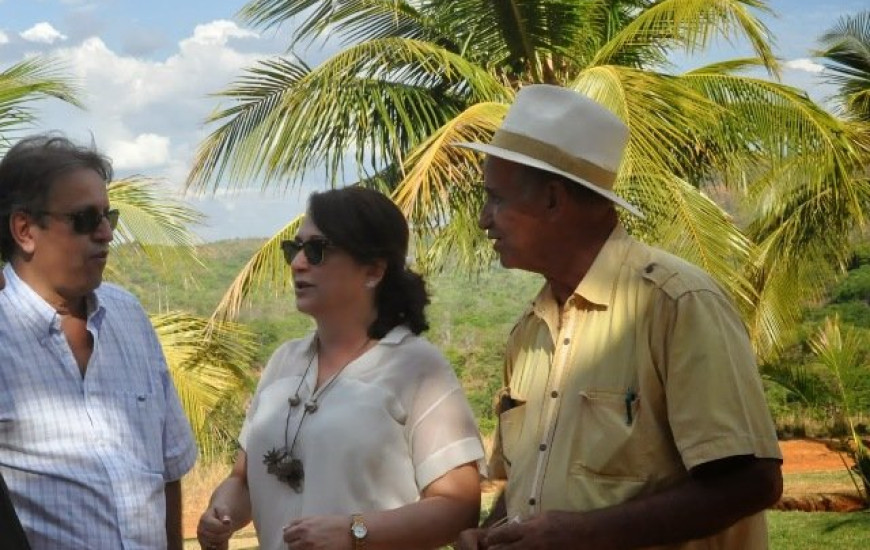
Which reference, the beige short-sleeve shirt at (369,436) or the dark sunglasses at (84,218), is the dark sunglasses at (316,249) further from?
the dark sunglasses at (84,218)

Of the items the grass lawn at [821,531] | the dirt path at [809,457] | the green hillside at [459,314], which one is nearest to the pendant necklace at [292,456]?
the grass lawn at [821,531]

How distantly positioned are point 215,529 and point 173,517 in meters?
0.45

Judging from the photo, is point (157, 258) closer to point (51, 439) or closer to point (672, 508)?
point (51, 439)

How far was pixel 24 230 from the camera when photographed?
3387mm

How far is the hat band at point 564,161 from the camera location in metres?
2.71

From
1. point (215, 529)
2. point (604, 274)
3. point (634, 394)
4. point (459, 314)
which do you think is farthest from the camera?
point (459, 314)

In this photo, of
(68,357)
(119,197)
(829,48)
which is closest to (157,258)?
(119,197)

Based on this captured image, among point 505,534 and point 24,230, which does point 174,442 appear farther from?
point 505,534

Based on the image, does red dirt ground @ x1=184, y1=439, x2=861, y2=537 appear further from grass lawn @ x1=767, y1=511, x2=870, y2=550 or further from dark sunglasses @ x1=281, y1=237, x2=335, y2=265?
dark sunglasses @ x1=281, y1=237, x2=335, y2=265

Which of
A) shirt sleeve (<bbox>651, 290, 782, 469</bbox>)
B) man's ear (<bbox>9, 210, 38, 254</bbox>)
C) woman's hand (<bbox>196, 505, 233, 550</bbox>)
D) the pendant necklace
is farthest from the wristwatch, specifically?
man's ear (<bbox>9, 210, 38, 254</bbox>)

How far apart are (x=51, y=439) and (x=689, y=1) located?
10.7 m

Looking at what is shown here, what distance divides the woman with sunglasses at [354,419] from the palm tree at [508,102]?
7400mm

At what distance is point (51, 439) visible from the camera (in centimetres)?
326

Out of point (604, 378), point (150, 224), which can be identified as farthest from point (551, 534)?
point (150, 224)
